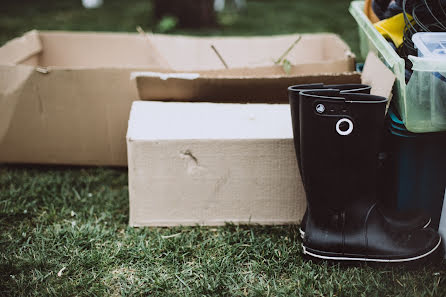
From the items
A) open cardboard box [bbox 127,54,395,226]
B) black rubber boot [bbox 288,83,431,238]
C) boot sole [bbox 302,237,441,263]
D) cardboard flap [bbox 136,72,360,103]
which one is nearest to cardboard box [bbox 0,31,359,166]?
cardboard flap [bbox 136,72,360,103]

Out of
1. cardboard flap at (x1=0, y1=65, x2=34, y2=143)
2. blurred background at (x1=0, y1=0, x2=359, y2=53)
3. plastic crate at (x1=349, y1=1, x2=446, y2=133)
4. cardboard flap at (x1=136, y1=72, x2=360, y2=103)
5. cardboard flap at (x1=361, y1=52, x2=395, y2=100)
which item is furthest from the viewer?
blurred background at (x1=0, y1=0, x2=359, y2=53)

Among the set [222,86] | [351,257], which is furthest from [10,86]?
[351,257]

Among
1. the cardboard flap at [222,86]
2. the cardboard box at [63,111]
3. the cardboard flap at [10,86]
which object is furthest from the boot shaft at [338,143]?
the cardboard flap at [10,86]

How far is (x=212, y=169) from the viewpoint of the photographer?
4.98ft

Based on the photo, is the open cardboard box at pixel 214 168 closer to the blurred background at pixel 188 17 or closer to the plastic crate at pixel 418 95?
the plastic crate at pixel 418 95

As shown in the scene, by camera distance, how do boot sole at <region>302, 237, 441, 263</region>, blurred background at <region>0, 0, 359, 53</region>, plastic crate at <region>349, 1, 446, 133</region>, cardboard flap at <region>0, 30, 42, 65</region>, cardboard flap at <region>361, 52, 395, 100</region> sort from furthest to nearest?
blurred background at <region>0, 0, 359, 53</region>, cardboard flap at <region>0, 30, 42, 65</region>, cardboard flap at <region>361, 52, 395, 100</region>, boot sole at <region>302, 237, 441, 263</region>, plastic crate at <region>349, 1, 446, 133</region>

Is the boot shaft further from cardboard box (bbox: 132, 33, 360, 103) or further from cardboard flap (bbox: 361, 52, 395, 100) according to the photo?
cardboard box (bbox: 132, 33, 360, 103)

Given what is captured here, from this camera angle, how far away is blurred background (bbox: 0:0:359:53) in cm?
412

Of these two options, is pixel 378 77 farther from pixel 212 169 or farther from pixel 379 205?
pixel 212 169

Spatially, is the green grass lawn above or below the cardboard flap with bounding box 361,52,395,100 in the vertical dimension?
below

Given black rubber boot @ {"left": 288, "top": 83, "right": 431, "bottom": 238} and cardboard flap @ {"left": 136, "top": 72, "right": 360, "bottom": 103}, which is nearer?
black rubber boot @ {"left": 288, "top": 83, "right": 431, "bottom": 238}

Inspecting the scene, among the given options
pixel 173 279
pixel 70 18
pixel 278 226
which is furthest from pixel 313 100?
pixel 70 18

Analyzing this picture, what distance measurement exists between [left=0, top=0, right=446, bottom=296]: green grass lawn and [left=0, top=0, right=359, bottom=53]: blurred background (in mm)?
2142

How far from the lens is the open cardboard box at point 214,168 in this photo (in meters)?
1.49
